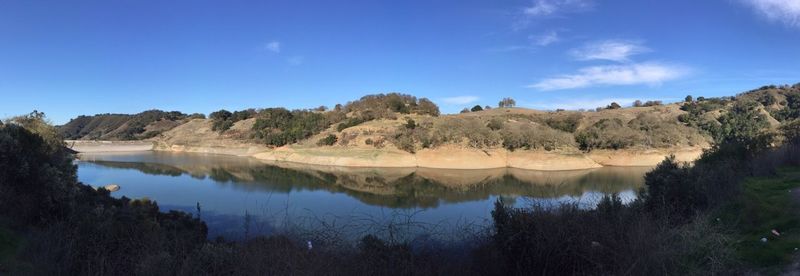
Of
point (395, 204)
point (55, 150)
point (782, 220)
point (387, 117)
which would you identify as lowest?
point (395, 204)

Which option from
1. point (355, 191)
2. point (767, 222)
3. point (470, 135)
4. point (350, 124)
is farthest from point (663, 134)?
point (767, 222)

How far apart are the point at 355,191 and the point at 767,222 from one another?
25.5 metres

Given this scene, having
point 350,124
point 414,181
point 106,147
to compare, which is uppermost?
point 350,124

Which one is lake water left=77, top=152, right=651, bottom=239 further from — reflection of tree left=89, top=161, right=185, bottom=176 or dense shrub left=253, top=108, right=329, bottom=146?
dense shrub left=253, top=108, right=329, bottom=146

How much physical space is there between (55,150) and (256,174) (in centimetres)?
2824

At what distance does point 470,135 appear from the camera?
180 feet

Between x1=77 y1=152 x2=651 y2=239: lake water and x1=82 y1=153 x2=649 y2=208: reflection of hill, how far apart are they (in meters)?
0.06

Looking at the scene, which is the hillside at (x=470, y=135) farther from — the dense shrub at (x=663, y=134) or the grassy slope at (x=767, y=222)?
the grassy slope at (x=767, y=222)

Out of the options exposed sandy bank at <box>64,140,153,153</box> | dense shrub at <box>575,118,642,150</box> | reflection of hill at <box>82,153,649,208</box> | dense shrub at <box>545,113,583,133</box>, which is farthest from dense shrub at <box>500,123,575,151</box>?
exposed sandy bank at <box>64,140,153,153</box>

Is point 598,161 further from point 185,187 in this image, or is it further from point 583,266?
point 583,266

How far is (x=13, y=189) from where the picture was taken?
10602mm

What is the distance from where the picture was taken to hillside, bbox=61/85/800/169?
51.1 meters

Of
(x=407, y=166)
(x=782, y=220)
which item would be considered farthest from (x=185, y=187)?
(x=782, y=220)

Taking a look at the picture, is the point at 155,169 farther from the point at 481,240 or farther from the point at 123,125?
the point at 123,125
